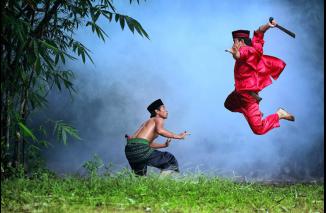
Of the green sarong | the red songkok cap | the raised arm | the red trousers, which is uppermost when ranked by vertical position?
the red songkok cap

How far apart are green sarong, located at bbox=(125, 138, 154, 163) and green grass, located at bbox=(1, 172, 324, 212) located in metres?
0.56

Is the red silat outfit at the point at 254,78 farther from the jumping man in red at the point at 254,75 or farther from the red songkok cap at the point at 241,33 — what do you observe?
the red songkok cap at the point at 241,33

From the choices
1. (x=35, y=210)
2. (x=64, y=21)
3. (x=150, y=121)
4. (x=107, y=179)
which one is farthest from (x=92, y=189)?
(x=64, y=21)

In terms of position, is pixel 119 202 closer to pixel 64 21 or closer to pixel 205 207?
pixel 205 207

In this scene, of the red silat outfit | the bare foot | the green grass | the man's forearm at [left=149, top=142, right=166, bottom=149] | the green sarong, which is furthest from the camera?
the bare foot

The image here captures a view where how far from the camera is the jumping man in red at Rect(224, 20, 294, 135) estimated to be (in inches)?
286

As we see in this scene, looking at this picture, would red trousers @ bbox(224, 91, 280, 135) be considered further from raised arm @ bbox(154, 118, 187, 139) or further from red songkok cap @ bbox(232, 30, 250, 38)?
raised arm @ bbox(154, 118, 187, 139)

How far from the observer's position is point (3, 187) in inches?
214

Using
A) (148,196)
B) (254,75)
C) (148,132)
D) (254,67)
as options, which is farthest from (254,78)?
(148,196)

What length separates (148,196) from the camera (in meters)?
5.36

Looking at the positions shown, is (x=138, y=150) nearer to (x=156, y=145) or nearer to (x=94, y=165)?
(x=156, y=145)

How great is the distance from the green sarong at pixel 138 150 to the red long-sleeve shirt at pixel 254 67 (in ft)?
4.87

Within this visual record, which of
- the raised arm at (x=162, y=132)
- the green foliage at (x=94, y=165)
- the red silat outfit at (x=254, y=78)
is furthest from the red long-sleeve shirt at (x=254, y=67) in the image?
the green foliage at (x=94, y=165)

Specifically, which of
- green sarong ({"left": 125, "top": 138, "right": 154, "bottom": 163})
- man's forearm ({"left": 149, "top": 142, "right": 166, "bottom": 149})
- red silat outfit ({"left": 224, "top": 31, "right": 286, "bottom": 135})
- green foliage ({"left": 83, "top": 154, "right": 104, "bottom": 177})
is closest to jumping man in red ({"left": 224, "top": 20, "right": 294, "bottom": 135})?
red silat outfit ({"left": 224, "top": 31, "right": 286, "bottom": 135})
